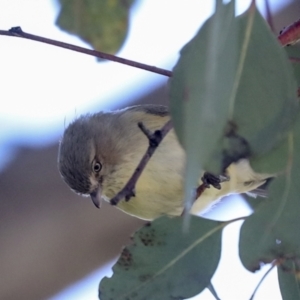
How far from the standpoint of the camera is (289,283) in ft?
3.11

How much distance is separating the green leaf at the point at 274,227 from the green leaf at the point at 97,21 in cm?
45

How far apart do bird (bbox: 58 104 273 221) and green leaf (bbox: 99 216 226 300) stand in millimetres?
548

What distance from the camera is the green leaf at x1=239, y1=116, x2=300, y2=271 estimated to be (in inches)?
32.1

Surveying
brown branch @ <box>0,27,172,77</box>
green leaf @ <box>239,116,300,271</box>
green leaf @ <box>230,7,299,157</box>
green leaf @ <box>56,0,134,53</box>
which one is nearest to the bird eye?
green leaf @ <box>56,0,134,53</box>

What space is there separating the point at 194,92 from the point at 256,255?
265mm

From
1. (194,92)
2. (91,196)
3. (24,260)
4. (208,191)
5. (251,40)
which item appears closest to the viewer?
(194,92)

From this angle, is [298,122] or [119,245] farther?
[119,245]

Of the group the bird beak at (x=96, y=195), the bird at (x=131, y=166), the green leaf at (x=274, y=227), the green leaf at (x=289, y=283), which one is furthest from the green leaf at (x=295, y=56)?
the bird beak at (x=96, y=195)

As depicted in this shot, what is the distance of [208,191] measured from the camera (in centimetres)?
159

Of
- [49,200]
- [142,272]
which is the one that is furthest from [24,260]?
[142,272]

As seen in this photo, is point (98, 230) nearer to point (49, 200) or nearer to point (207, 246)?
point (49, 200)

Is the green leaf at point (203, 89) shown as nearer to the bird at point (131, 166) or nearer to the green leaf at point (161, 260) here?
the green leaf at point (161, 260)

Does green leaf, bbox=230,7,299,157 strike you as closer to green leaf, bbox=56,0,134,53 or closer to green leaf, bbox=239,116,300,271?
green leaf, bbox=239,116,300,271

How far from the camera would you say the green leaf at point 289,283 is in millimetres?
945
